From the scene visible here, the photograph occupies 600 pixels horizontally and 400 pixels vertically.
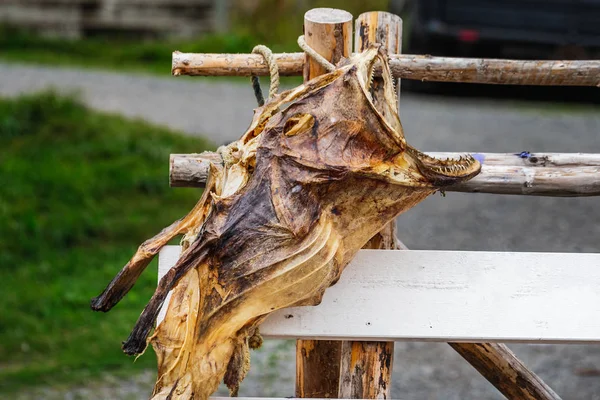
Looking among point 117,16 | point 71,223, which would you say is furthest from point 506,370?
point 117,16

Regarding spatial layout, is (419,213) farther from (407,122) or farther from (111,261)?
(111,261)

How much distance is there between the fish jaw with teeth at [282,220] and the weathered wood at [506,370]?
0.64 m

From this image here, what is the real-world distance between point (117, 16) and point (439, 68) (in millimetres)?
8097

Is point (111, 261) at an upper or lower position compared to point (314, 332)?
lower

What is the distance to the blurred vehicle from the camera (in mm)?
7707

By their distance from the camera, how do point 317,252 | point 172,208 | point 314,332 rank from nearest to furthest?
point 317,252 < point 314,332 < point 172,208

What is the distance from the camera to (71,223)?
5430mm

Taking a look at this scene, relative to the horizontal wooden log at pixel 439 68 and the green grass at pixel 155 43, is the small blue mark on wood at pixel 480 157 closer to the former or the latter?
the horizontal wooden log at pixel 439 68

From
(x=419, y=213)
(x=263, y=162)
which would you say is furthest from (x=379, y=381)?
(x=419, y=213)

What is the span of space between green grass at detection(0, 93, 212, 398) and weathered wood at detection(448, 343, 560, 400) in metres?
2.29

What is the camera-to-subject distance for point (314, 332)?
197cm

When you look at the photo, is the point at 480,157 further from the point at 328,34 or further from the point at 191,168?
the point at 191,168

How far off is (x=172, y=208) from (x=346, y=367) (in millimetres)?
3837

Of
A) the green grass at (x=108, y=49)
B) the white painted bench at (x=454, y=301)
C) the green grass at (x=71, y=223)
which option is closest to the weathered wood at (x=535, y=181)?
the white painted bench at (x=454, y=301)
